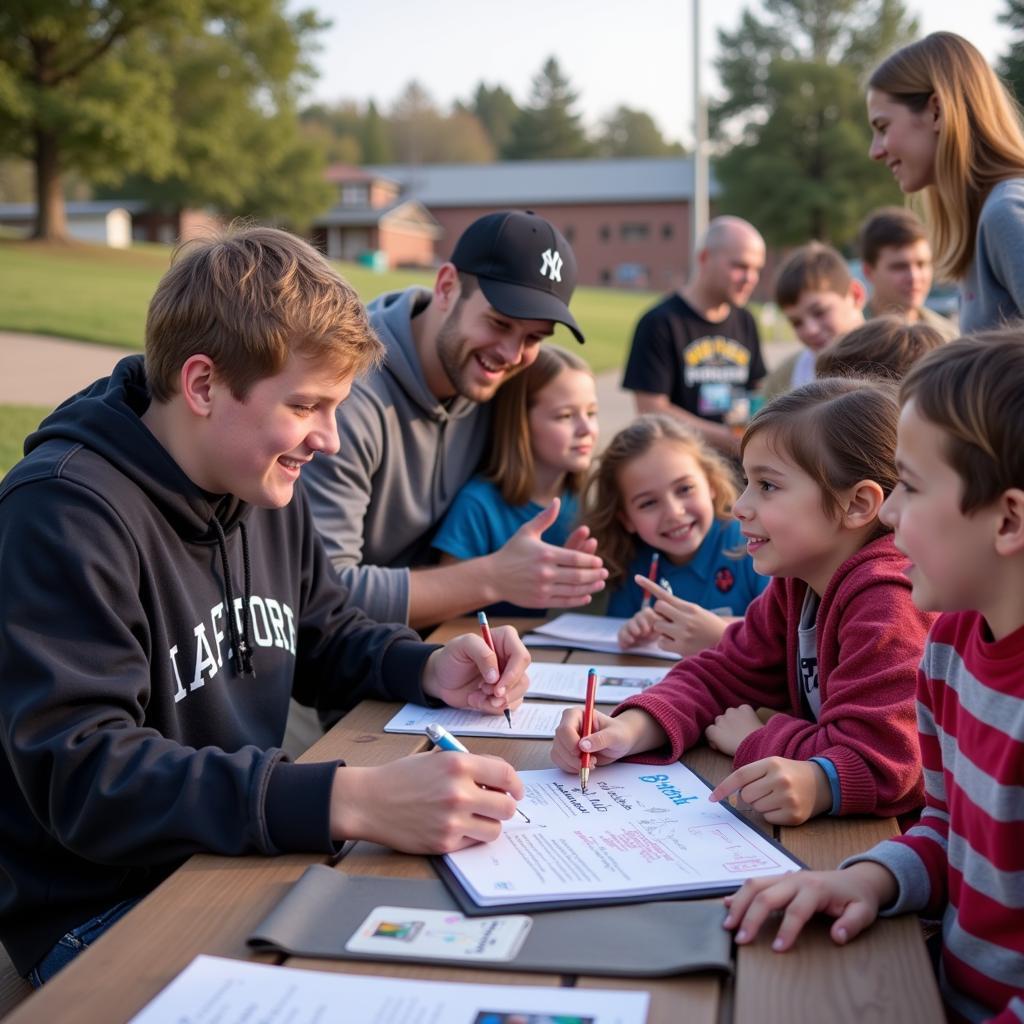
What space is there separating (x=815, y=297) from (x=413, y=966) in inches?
189

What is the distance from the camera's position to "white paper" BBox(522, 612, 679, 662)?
273 centimetres

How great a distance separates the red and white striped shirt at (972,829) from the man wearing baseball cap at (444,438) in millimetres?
1346

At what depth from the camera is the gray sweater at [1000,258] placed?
3.18m

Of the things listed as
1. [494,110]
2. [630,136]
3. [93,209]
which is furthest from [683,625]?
[494,110]

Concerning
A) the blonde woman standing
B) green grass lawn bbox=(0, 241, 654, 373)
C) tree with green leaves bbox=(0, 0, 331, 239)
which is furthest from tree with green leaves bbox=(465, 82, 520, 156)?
the blonde woman standing

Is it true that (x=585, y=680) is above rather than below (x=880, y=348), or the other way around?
below

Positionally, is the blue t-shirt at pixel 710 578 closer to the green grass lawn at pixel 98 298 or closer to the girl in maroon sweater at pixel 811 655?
the girl in maroon sweater at pixel 811 655

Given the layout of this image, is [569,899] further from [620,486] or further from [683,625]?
[620,486]

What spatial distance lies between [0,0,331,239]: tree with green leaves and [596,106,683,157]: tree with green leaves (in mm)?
56270

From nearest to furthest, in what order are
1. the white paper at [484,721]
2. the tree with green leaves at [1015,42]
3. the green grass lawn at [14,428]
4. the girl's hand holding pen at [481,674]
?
the white paper at [484,721] → the girl's hand holding pen at [481,674] → the green grass lawn at [14,428] → the tree with green leaves at [1015,42]

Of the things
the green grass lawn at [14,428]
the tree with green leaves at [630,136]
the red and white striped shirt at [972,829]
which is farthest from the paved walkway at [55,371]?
the tree with green leaves at [630,136]

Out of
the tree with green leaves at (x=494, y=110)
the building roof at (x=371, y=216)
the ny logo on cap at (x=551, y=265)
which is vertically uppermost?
the tree with green leaves at (x=494, y=110)

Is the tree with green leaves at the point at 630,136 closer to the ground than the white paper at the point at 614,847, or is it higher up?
higher up

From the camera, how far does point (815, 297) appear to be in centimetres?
555
